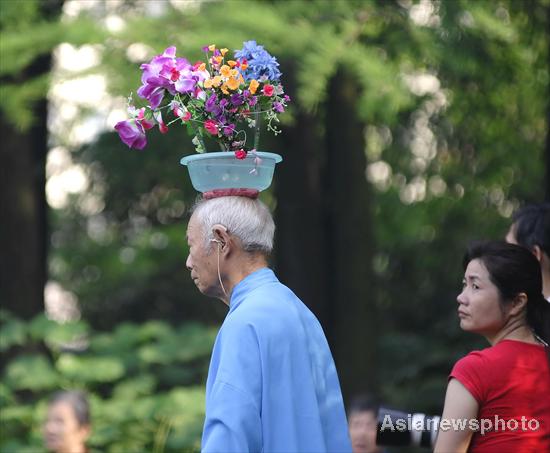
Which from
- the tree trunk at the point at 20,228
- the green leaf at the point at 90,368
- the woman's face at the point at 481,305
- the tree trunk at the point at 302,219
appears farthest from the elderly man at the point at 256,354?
the tree trunk at the point at 20,228

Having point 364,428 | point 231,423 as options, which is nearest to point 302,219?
point 364,428

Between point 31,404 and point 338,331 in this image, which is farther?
point 338,331

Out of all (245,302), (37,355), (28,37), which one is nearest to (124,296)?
(37,355)

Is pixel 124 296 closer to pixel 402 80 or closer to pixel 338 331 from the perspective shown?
pixel 338 331

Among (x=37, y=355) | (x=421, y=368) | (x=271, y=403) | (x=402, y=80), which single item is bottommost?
(x=421, y=368)

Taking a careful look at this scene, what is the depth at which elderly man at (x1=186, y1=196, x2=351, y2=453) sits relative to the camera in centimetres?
303

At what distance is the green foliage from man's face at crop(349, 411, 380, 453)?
2.18 meters

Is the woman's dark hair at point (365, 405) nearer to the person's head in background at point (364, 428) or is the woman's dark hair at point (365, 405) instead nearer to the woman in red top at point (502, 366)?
the person's head in background at point (364, 428)

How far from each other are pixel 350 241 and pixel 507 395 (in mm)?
5912

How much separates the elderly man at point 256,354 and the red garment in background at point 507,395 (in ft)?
1.71

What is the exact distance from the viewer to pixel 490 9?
675 cm

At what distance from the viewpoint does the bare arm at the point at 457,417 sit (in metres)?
3.54

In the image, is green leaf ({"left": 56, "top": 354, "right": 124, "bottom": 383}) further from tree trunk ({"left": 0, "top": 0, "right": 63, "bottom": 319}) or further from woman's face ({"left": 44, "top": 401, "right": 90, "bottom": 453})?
woman's face ({"left": 44, "top": 401, "right": 90, "bottom": 453})

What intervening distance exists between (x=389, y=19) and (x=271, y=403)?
4.59 metres
